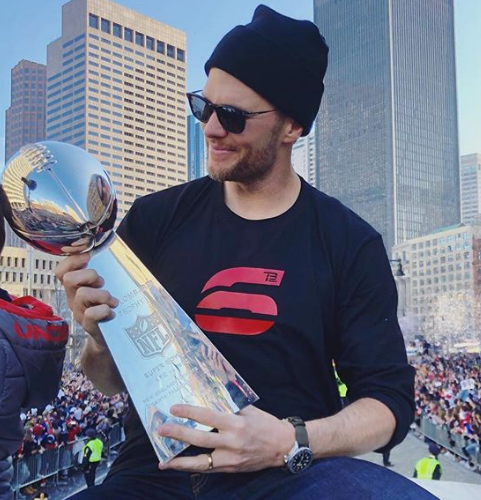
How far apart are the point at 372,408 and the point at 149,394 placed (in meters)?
0.48

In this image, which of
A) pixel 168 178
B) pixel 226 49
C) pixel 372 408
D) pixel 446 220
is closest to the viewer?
pixel 372 408

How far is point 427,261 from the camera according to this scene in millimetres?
93250

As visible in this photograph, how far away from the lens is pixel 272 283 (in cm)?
149

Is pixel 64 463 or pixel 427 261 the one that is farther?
pixel 427 261

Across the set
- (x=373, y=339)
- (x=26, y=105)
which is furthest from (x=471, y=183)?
(x=373, y=339)

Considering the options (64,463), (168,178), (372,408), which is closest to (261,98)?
(372,408)

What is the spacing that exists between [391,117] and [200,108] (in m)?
111

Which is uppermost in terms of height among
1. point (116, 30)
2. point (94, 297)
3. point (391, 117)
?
point (116, 30)

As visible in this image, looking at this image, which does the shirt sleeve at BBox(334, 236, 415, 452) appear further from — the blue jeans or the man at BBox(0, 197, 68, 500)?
the man at BBox(0, 197, 68, 500)

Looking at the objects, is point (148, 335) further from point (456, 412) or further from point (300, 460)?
point (456, 412)

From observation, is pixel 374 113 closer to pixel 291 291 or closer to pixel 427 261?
pixel 427 261

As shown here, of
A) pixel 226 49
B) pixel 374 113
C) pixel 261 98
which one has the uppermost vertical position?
pixel 374 113

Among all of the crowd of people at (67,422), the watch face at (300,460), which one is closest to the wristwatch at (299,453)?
the watch face at (300,460)

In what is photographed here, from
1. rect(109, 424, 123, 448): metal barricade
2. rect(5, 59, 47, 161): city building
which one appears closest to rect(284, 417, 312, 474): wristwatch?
rect(109, 424, 123, 448): metal barricade
